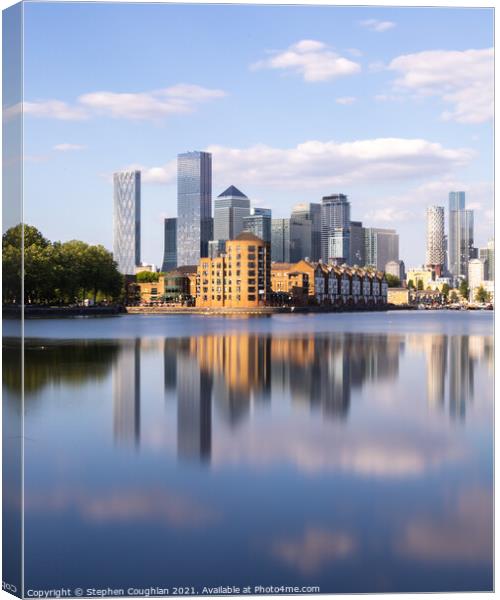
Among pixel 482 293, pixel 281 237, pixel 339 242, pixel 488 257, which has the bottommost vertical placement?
pixel 482 293

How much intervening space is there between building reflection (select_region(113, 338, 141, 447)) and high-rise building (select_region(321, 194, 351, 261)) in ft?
38.5

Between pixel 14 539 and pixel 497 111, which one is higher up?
pixel 497 111

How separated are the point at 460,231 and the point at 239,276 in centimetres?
5912

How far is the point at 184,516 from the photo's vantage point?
5051 mm

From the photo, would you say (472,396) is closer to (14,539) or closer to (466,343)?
(14,539)

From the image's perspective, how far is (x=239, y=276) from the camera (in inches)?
2625

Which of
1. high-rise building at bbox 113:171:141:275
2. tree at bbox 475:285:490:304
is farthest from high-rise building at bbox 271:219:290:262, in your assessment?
tree at bbox 475:285:490:304

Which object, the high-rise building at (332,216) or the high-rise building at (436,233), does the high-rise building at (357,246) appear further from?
the high-rise building at (436,233)

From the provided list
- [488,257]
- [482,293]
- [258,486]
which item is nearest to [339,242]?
[482,293]

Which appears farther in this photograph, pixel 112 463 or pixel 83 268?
pixel 83 268

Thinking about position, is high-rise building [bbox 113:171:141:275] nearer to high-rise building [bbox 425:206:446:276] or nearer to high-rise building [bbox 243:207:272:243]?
high-rise building [bbox 425:206:446:276]

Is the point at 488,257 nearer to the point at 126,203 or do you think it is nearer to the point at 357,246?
the point at 126,203

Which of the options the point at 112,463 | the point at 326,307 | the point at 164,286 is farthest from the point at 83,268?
the point at 112,463

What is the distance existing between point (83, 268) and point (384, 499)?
134 feet
